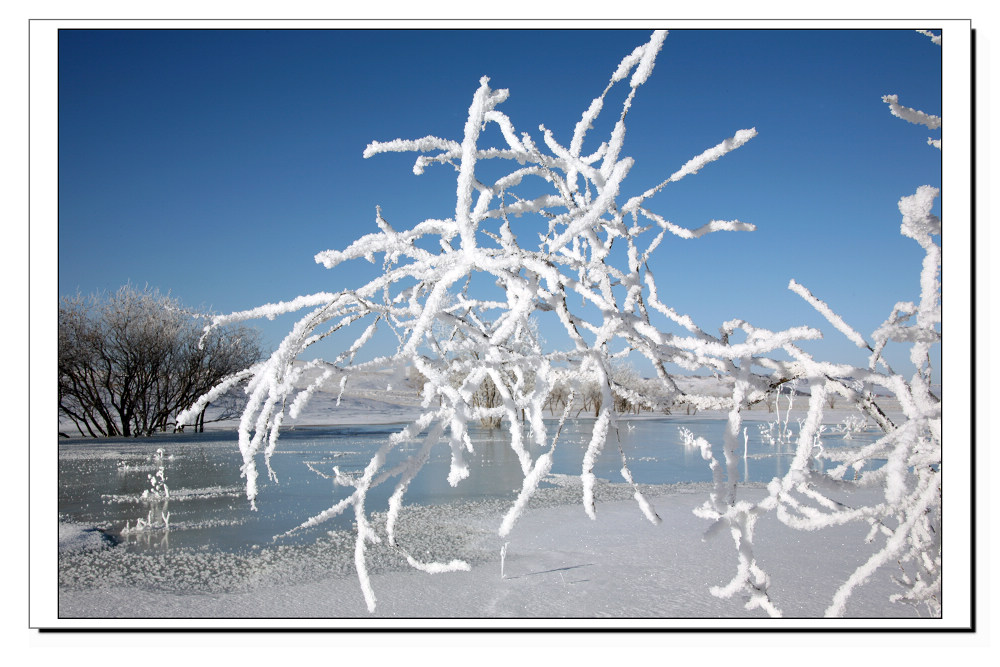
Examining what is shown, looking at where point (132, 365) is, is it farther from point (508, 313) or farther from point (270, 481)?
point (508, 313)

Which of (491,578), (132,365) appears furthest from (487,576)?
(132,365)

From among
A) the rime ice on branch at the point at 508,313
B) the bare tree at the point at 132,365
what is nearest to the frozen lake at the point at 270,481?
the rime ice on branch at the point at 508,313

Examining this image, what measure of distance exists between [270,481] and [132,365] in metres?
9.82

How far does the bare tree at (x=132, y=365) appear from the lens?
1175 cm

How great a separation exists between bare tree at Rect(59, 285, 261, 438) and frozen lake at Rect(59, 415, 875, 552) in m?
4.41

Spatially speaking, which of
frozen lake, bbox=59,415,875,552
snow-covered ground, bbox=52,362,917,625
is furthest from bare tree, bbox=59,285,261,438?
snow-covered ground, bbox=52,362,917,625

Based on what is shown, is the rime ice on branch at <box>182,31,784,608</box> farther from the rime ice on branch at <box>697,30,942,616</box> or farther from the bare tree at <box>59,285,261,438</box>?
the bare tree at <box>59,285,261,438</box>

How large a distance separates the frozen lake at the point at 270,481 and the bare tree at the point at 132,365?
14.5ft
